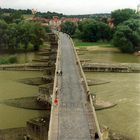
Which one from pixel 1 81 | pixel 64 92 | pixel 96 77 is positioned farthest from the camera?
pixel 96 77

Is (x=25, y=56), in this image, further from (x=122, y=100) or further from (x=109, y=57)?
(x=122, y=100)

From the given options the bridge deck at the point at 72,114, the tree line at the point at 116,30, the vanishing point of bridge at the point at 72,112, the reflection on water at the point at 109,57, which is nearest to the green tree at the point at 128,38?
the tree line at the point at 116,30

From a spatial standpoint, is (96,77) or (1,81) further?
Answer: (96,77)

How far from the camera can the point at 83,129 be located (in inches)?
874

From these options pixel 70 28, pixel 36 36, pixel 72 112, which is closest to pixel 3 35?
pixel 36 36

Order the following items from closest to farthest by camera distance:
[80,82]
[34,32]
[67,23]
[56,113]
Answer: [56,113] → [80,82] → [34,32] → [67,23]

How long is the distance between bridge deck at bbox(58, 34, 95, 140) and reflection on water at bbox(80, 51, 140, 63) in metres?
28.1

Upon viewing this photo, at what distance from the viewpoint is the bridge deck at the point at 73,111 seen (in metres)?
21.6

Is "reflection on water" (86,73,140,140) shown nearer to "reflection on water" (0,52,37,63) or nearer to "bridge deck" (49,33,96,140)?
"bridge deck" (49,33,96,140)

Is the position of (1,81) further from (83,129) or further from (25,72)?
(83,129)

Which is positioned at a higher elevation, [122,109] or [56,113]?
[56,113]

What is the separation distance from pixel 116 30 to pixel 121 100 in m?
48.6

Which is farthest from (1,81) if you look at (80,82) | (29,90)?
(80,82)

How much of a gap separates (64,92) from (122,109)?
6863 millimetres
